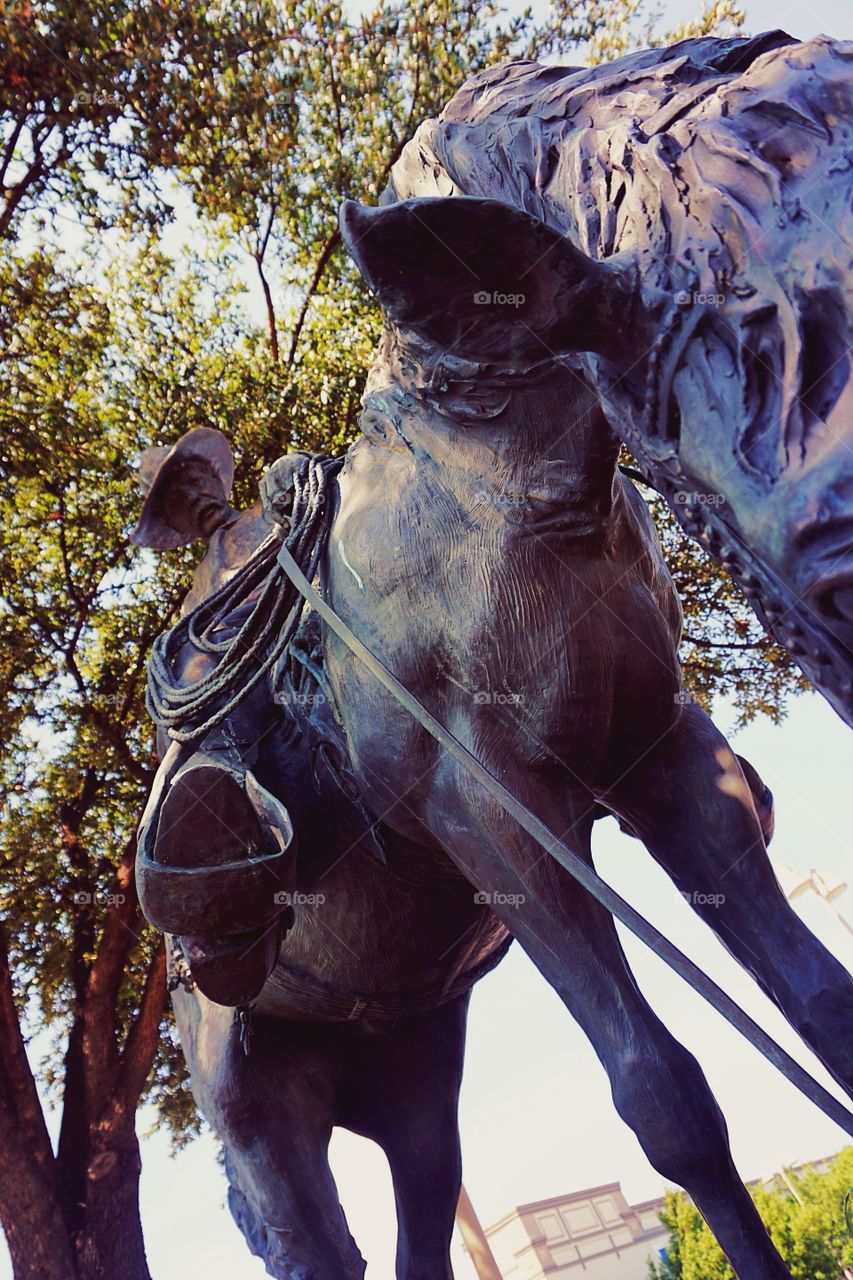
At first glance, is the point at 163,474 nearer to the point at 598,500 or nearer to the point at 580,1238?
the point at 598,500

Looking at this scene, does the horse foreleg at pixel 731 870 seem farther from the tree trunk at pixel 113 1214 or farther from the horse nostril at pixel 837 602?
the tree trunk at pixel 113 1214

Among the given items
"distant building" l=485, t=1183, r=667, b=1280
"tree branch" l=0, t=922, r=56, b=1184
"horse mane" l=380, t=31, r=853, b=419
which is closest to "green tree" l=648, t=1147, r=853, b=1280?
"distant building" l=485, t=1183, r=667, b=1280

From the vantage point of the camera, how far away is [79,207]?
9.18 metres

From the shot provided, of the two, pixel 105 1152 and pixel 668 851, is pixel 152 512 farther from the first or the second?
pixel 105 1152

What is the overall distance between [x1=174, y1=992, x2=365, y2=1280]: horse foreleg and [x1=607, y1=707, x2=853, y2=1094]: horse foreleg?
4.34 feet

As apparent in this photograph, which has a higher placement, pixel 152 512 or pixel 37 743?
pixel 37 743

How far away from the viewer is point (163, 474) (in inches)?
155

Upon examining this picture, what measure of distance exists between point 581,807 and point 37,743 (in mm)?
7430

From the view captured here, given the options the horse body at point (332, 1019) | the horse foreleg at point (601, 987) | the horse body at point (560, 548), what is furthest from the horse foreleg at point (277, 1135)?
the horse foreleg at point (601, 987)

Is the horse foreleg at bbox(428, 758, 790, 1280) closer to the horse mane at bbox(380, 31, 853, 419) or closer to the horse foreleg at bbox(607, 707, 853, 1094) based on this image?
the horse foreleg at bbox(607, 707, 853, 1094)

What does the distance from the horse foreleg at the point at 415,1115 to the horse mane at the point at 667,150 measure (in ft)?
6.84

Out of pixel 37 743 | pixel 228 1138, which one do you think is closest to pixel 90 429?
pixel 37 743

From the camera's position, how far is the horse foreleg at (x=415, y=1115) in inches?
141

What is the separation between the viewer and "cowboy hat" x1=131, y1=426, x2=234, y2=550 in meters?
3.93
